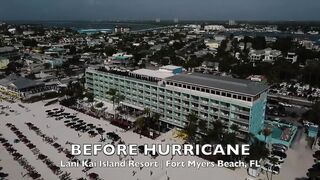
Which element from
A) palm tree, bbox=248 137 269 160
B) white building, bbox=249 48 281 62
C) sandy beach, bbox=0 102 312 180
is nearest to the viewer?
palm tree, bbox=248 137 269 160

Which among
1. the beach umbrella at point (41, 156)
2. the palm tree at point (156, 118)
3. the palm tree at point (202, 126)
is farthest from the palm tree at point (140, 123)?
the beach umbrella at point (41, 156)

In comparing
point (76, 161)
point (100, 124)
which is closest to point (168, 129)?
point (100, 124)

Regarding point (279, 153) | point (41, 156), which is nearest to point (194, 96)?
point (279, 153)

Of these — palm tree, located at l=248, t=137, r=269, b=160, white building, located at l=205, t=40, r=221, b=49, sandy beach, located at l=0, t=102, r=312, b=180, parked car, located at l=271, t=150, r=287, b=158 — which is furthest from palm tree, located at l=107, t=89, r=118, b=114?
white building, located at l=205, t=40, r=221, b=49

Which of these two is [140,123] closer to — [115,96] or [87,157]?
[87,157]

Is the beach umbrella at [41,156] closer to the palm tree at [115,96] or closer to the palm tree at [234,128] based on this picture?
the palm tree at [115,96]

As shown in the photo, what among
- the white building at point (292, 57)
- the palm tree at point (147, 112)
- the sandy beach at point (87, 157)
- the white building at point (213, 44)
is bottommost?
the sandy beach at point (87, 157)

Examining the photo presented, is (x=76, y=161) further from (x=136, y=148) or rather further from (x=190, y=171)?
(x=190, y=171)

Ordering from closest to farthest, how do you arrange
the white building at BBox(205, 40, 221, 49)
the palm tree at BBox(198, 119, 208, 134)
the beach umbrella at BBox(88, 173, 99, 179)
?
the beach umbrella at BBox(88, 173, 99, 179), the palm tree at BBox(198, 119, 208, 134), the white building at BBox(205, 40, 221, 49)

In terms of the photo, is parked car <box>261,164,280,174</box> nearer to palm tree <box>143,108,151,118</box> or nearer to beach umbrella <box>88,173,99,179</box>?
palm tree <box>143,108,151,118</box>

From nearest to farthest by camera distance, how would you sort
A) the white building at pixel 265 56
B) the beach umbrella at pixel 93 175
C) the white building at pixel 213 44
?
the beach umbrella at pixel 93 175, the white building at pixel 265 56, the white building at pixel 213 44
